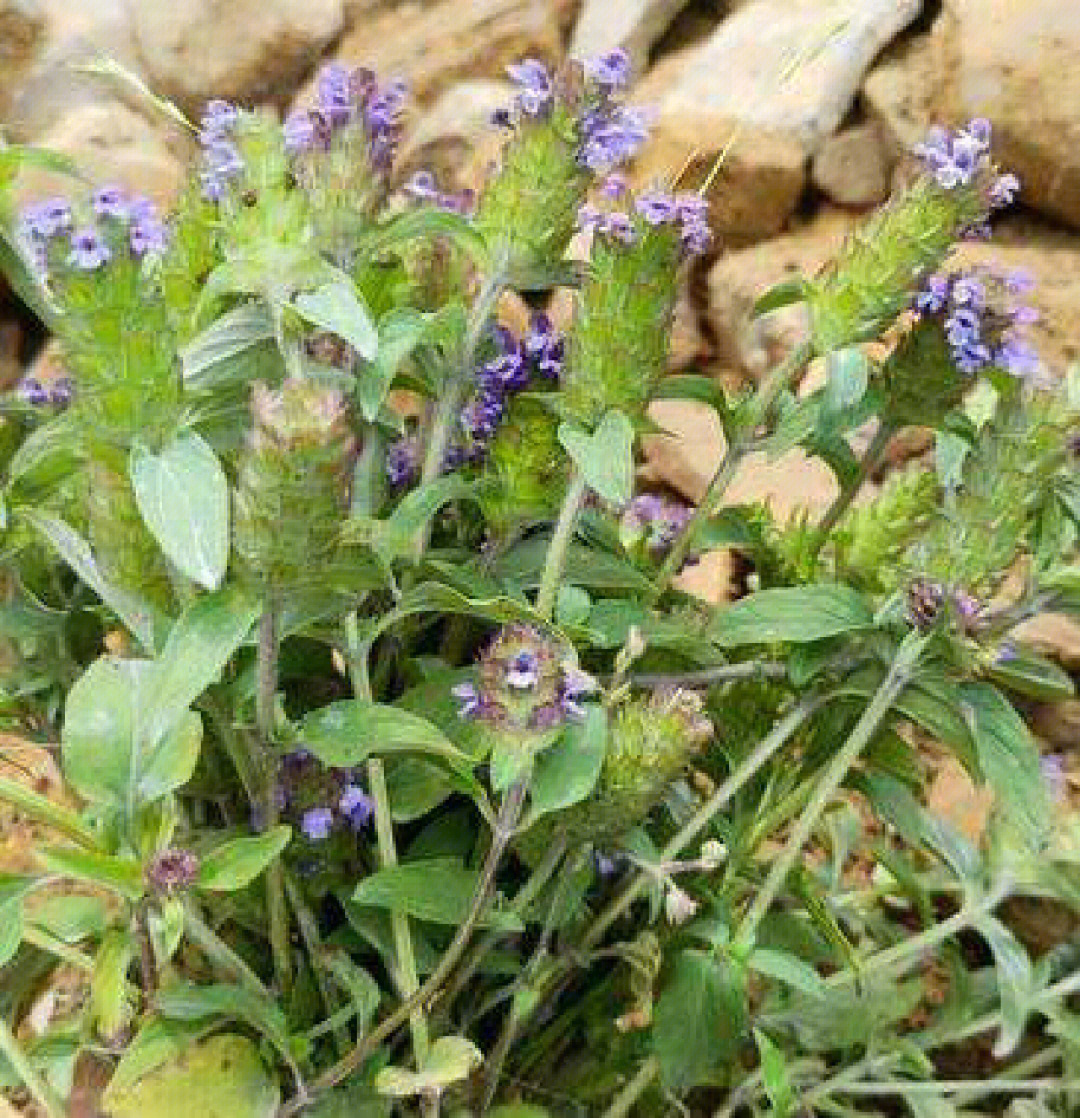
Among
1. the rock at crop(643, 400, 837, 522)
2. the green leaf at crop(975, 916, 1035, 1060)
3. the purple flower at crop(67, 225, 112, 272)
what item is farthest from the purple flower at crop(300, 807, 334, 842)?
the rock at crop(643, 400, 837, 522)

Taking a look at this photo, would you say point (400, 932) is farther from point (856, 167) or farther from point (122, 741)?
point (856, 167)

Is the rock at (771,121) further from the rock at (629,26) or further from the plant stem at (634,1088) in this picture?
the plant stem at (634,1088)

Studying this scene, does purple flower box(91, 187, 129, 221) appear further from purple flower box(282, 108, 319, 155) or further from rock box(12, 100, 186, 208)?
rock box(12, 100, 186, 208)

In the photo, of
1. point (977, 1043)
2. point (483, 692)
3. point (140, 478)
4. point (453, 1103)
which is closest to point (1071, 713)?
point (977, 1043)

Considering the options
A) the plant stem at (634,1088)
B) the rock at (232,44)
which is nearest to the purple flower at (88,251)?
the plant stem at (634,1088)

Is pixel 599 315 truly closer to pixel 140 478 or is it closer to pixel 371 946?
pixel 140 478

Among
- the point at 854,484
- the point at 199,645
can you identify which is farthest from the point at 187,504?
the point at 854,484
